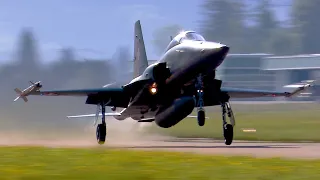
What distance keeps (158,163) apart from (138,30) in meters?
20.8

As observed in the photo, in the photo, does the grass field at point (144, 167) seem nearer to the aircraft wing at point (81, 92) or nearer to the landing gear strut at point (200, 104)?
the landing gear strut at point (200, 104)

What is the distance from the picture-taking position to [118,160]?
60.0 feet

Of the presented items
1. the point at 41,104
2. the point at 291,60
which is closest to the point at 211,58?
the point at 41,104

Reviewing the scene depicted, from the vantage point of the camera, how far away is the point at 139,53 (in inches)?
1436

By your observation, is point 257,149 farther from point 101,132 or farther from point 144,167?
point 144,167

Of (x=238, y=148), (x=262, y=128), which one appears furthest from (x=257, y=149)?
(x=262, y=128)

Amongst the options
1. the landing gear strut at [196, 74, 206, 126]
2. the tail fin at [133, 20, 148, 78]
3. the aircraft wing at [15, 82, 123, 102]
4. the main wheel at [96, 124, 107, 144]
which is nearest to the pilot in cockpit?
the landing gear strut at [196, 74, 206, 126]

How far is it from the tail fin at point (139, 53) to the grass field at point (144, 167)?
15.5m

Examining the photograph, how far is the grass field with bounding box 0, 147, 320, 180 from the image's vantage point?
15.0m

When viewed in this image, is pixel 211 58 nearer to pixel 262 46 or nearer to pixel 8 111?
pixel 8 111

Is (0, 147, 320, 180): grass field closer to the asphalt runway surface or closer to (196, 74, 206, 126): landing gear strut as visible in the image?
the asphalt runway surface

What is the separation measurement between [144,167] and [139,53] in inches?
798

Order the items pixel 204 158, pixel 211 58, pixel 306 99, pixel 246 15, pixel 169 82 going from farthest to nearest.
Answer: pixel 246 15 → pixel 306 99 → pixel 169 82 → pixel 211 58 → pixel 204 158

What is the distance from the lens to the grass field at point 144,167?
1495cm
